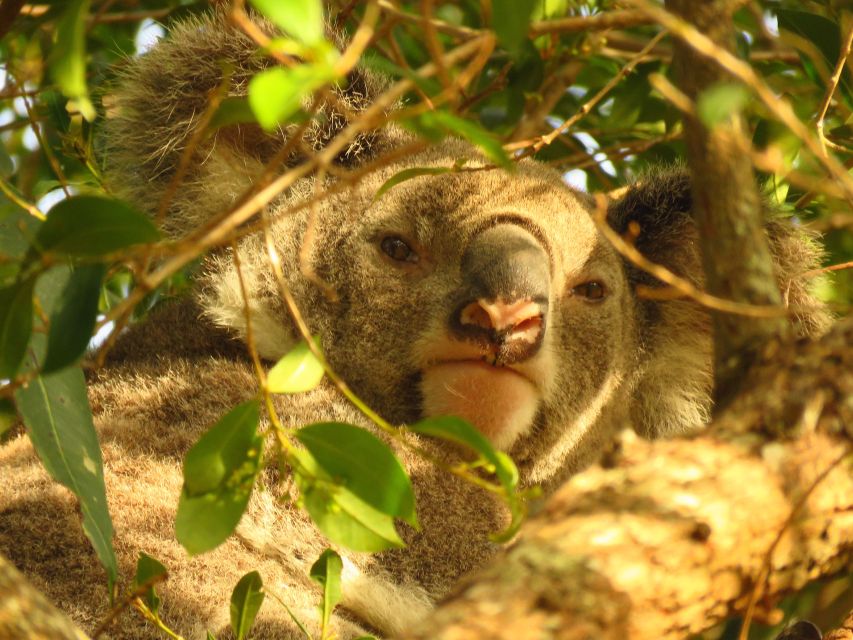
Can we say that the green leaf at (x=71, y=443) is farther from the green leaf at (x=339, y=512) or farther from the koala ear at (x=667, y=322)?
the koala ear at (x=667, y=322)

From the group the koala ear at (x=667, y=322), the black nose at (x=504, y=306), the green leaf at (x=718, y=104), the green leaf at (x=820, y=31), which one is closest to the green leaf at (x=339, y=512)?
the green leaf at (x=718, y=104)

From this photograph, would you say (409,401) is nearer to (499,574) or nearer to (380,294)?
(380,294)

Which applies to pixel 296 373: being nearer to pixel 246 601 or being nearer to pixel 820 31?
pixel 246 601

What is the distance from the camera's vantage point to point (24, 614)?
1.17 m

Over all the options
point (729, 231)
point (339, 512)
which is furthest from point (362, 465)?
point (729, 231)

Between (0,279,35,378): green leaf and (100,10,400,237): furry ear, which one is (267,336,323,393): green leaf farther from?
(100,10,400,237): furry ear

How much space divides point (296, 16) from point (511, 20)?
406mm

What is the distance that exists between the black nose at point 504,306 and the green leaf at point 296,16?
148 cm

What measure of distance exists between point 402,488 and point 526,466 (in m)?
1.67

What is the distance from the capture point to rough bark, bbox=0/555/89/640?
1.14m

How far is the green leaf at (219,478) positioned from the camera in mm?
A: 1470

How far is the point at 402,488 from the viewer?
1474 millimetres

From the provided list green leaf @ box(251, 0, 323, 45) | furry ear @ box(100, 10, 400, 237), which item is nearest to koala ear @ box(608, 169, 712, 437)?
furry ear @ box(100, 10, 400, 237)

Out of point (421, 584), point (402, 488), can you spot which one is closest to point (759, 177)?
point (421, 584)
